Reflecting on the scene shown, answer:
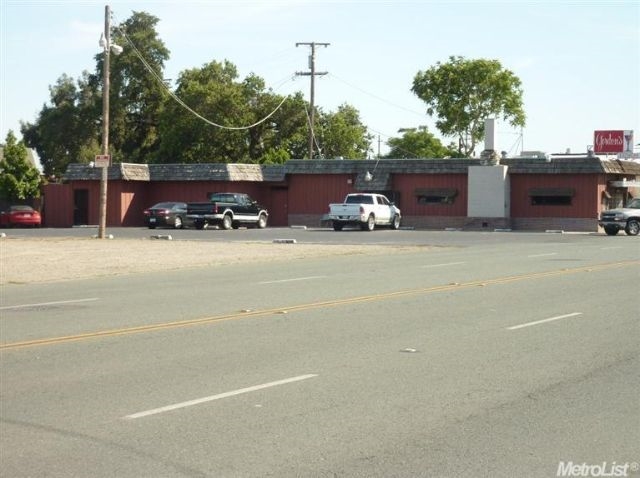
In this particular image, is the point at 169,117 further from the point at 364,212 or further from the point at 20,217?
the point at 364,212

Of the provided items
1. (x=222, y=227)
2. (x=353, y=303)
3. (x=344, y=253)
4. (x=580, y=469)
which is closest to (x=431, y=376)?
(x=580, y=469)

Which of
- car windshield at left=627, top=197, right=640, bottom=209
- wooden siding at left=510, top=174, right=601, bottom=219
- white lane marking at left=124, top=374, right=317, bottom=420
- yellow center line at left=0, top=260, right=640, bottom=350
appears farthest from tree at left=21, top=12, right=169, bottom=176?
white lane marking at left=124, top=374, right=317, bottom=420

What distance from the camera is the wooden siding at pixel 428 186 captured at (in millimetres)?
60000

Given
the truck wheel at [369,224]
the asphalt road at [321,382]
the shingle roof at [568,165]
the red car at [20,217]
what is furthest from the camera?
the red car at [20,217]

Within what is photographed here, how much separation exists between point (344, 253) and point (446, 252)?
332 centimetres

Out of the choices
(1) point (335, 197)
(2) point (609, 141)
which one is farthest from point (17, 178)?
(2) point (609, 141)

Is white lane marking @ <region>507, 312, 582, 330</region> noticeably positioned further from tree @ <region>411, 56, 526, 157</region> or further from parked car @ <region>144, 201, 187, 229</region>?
tree @ <region>411, 56, 526, 157</region>

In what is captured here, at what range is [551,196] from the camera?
189ft

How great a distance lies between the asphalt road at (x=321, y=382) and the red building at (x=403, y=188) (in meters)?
38.8

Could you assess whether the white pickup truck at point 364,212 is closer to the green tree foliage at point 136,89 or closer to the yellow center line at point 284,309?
the yellow center line at point 284,309

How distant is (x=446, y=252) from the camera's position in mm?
33500

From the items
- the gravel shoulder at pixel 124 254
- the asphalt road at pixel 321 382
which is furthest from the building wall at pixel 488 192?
the asphalt road at pixel 321 382

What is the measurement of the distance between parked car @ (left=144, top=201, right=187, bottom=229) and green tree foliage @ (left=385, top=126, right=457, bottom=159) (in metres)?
60.9

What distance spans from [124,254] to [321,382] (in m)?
23.1
